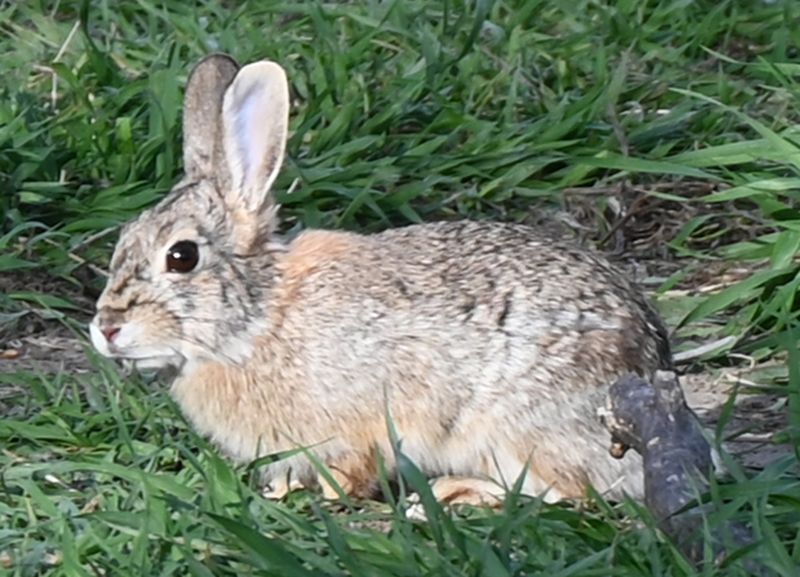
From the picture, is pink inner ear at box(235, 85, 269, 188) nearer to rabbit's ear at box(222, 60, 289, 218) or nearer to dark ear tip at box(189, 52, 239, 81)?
rabbit's ear at box(222, 60, 289, 218)

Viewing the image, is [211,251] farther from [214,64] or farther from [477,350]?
[477,350]

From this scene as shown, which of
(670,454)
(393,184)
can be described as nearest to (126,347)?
(670,454)


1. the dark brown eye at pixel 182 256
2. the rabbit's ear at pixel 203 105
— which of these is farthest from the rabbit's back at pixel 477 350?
the rabbit's ear at pixel 203 105

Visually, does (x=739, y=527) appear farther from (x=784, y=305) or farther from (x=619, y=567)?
(x=784, y=305)

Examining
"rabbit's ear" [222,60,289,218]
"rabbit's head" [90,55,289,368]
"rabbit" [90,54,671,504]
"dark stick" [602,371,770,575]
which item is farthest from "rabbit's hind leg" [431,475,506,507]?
"rabbit's ear" [222,60,289,218]

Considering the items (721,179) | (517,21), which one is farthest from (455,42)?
(721,179)

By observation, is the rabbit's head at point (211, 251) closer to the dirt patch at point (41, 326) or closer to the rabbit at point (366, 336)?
the rabbit at point (366, 336)
